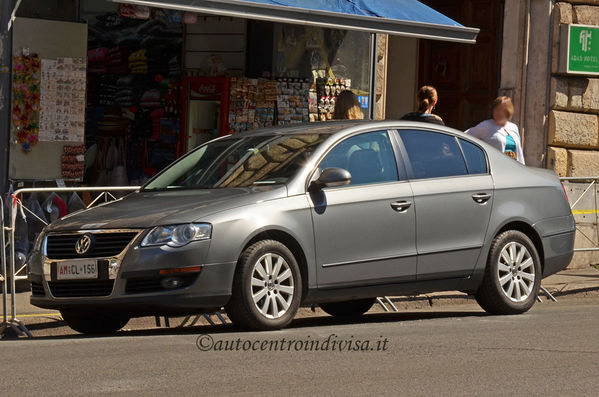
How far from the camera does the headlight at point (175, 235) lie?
918cm

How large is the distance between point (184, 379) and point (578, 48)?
1200cm

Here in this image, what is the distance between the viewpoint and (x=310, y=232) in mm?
9758

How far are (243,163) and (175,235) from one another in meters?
1.29

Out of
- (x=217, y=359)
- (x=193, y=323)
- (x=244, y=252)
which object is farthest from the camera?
(x=193, y=323)


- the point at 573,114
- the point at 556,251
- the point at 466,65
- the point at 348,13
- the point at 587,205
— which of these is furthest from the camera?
the point at 466,65

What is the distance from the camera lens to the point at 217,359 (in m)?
8.04

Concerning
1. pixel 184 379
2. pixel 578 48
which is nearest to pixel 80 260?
pixel 184 379

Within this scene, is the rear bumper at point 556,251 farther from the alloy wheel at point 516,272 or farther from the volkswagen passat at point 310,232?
the alloy wheel at point 516,272

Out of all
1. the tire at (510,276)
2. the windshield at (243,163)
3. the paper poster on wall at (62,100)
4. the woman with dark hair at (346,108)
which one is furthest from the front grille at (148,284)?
Result: the paper poster on wall at (62,100)

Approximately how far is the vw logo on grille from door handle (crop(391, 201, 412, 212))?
2328 mm

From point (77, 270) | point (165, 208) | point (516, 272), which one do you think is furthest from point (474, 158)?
point (77, 270)

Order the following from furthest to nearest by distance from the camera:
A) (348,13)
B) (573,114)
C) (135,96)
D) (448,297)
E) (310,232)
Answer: (573,114)
(135,96)
(348,13)
(448,297)
(310,232)

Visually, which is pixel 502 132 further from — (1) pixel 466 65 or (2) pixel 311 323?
(1) pixel 466 65

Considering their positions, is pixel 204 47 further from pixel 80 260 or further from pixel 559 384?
pixel 559 384
